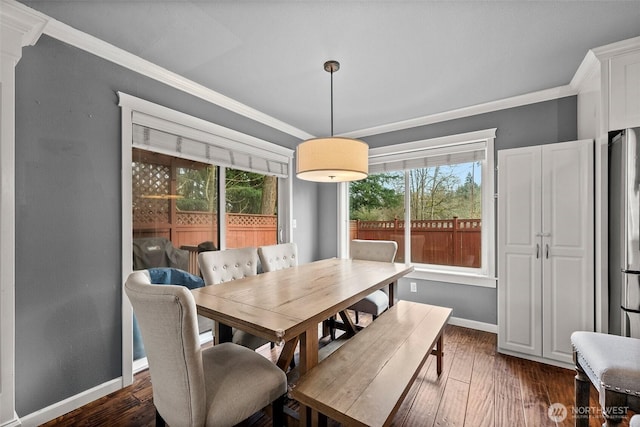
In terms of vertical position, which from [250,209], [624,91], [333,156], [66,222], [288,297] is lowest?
[288,297]

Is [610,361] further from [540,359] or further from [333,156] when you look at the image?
[333,156]

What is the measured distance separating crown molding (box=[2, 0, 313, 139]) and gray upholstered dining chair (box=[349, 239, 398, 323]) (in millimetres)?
1891

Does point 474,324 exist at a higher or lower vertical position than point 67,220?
lower

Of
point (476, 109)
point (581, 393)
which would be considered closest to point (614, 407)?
point (581, 393)

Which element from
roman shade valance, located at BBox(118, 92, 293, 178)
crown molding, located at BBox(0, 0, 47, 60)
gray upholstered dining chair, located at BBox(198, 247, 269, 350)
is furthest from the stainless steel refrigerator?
crown molding, located at BBox(0, 0, 47, 60)

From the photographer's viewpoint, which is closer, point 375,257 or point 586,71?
point 586,71

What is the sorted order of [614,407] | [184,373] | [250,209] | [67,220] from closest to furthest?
[184,373], [614,407], [67,220], [250,209]

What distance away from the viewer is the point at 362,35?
1.85 m

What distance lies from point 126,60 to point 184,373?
7.24ft

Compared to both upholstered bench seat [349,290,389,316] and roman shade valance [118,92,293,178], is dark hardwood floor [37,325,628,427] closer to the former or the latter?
upholstered bench seat [349,290,389,316]

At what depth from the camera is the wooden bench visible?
110cm

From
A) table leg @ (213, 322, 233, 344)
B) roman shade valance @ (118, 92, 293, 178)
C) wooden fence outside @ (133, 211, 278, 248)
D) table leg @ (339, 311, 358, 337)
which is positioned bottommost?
table leg @ (339, 311, 358, 337)

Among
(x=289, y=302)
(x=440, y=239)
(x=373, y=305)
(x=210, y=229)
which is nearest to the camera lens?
(x=289, y=302)

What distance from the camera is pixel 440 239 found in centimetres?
347
